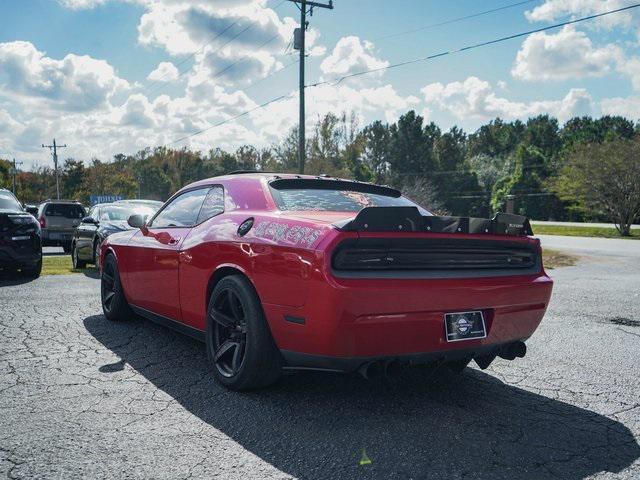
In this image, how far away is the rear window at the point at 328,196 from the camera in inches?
144

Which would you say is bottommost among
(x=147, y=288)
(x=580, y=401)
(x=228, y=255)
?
(x=580, y=401)

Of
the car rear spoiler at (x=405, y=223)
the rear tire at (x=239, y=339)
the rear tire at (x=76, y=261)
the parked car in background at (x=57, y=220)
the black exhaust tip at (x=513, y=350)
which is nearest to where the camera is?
the car rear spoiler at (x=405, y=223)

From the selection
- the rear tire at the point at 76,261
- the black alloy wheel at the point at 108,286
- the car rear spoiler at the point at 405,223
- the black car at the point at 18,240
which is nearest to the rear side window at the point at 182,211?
the black alloy wheel at the point at 108,286

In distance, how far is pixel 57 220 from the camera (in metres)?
17.2

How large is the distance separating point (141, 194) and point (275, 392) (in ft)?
264

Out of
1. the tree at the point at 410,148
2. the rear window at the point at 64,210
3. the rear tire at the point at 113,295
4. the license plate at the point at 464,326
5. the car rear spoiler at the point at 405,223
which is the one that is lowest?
the rear tire at the point at 113,295

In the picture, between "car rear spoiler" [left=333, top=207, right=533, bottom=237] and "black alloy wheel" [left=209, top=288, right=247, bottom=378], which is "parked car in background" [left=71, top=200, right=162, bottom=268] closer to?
"black alloy wheel" [left=209, top=288, right=247, bottom=378]

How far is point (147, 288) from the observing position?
15.4ft

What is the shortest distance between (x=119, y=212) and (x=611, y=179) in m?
28.2

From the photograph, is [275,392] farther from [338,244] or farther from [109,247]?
[109,247]

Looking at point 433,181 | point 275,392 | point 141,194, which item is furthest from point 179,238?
point 141,194

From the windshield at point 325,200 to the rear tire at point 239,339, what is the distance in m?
0.61

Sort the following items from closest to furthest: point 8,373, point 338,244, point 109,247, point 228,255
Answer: point 338,244, point 228,255, point 8,373, point 109,247

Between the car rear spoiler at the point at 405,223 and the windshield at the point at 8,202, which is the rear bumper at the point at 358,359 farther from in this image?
the windshield at the point at 8,202
